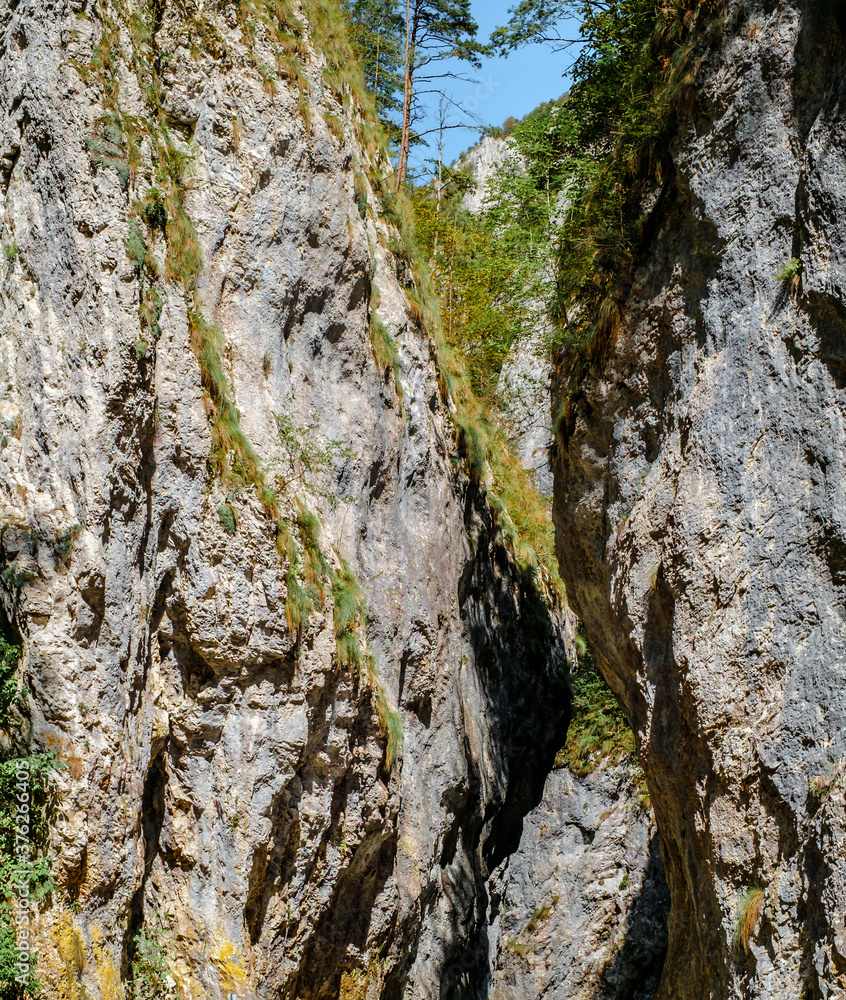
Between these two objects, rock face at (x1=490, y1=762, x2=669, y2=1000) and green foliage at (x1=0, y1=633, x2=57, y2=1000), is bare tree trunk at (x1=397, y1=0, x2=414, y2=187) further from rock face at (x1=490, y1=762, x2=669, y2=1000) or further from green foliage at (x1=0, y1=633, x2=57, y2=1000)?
green foliage at (x1=0, y1=633, x2=57, y2=1000)

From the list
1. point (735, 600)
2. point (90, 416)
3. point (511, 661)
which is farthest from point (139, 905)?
point (511, 661)

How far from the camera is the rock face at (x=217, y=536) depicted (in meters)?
7.39

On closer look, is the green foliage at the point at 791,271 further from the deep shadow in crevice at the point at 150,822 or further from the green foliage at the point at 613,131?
the deep shadow in crevice at the point at 150,822

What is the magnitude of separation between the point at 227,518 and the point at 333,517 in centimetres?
180

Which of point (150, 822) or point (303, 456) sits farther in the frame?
point (303, 456)

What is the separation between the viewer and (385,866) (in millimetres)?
9805

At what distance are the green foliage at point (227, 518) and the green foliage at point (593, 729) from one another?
750 cm

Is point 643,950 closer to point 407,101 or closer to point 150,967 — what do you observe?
point 150,967

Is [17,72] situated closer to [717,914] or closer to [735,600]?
[735,600]

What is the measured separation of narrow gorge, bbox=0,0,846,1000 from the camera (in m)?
6.96

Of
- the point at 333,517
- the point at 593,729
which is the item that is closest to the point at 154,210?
the point at 333,517

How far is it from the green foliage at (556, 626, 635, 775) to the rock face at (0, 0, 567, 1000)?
9.42 feet

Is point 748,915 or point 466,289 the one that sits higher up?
point 466,289

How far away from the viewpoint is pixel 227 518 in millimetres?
8469
